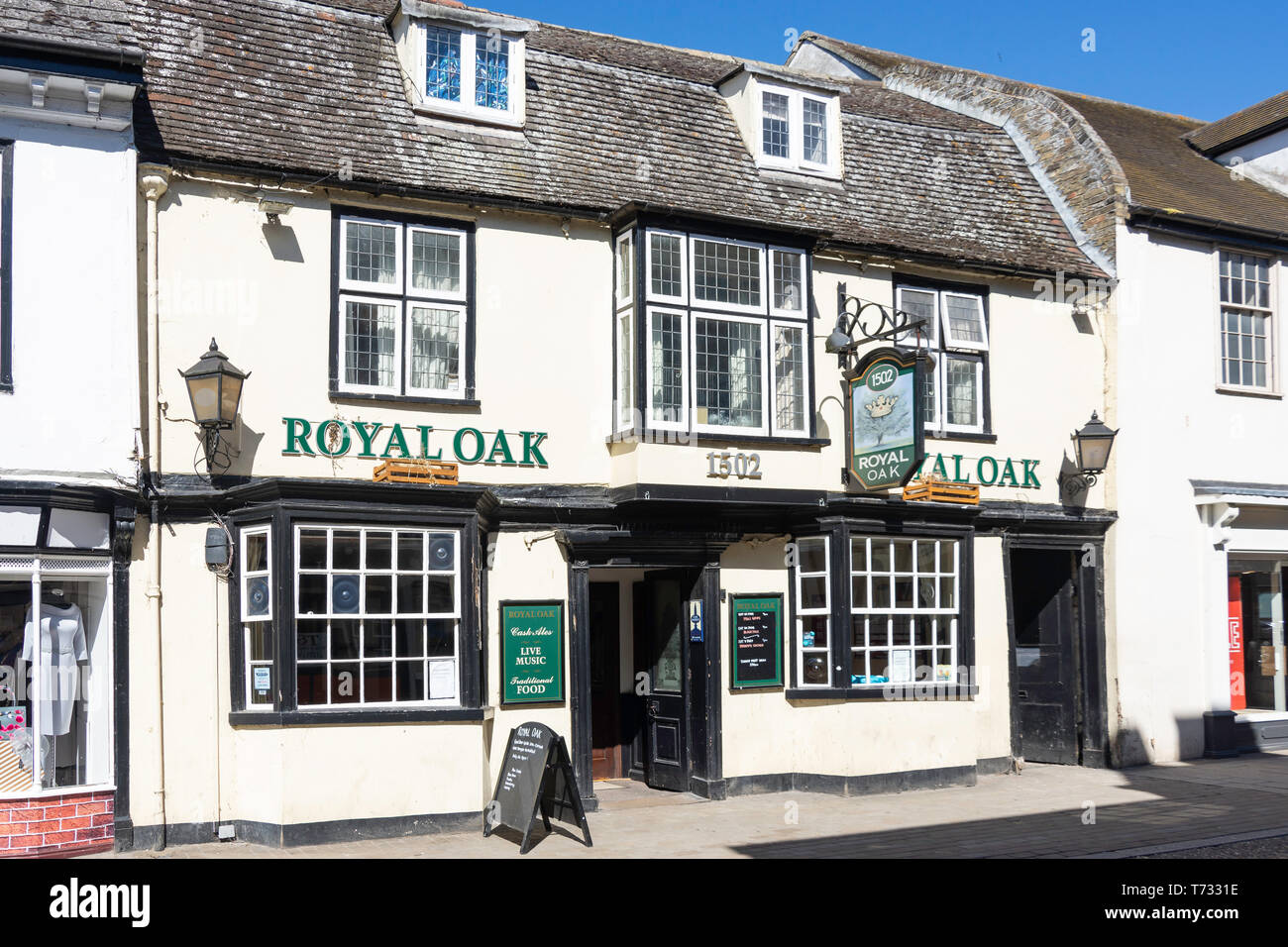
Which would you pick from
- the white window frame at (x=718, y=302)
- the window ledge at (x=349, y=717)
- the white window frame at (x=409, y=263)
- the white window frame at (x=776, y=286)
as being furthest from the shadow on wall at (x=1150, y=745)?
the white window frame at (x=409, y=263)

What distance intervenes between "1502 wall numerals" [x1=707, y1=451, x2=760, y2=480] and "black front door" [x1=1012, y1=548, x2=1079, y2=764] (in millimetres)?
4617

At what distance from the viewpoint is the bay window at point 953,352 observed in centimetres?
1544

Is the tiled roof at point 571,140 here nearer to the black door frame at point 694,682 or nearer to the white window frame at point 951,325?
the white window frame at point 951,325

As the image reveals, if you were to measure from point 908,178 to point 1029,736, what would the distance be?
745cm

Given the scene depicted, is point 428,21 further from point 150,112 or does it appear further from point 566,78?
point 150,112

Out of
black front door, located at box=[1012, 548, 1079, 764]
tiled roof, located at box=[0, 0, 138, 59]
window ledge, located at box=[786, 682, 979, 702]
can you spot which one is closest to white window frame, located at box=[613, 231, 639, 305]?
window ledge, located at box=[786, 682, 979, 702]

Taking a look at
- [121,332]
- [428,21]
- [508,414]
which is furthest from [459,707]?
[428,21]

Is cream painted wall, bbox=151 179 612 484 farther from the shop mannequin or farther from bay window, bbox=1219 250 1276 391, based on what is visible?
bay window, bbox=1219 250 1276 391

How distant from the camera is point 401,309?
1263cm

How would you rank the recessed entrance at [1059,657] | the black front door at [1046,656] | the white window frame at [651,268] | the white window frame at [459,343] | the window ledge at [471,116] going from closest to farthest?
1. the white window frame at [459,343]
2. the white window frame at [651,268]
3. the window ledge at [471,116]
4. the recessed entrance at [1059,657]
5. the black front door at [1046,656]

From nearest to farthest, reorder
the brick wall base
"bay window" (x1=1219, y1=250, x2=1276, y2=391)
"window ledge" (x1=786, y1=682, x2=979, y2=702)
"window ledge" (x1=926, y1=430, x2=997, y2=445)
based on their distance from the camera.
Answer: the brick wall base < "window ledge" (x1=786, y1=682, x2=979, y2=702) < "window ledge" (x1=926, y1=430, x2=997, y2=445) < "bay window" (x1=1219, y1=250, x2=1276, y2=391)

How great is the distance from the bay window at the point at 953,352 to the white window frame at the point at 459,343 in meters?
5.44

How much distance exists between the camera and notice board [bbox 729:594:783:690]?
14.0 metres

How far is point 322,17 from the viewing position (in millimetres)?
13789
